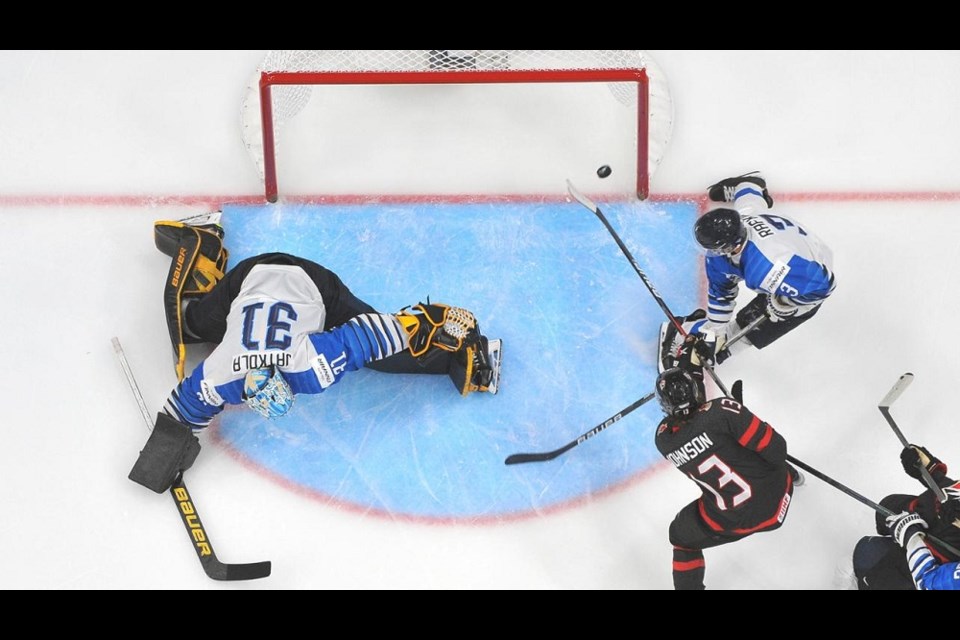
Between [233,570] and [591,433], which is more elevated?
[591,433]

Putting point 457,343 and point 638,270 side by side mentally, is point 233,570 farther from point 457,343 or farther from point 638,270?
point 638,270

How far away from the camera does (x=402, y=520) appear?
447 centimetres

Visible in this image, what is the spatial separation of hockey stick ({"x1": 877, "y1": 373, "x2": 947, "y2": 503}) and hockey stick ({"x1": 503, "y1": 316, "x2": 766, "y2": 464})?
0.59 metres

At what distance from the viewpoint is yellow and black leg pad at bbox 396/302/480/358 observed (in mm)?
4223

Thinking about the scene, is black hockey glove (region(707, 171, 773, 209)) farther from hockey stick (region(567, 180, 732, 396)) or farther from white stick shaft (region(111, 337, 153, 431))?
white stick shaft (region(111, 337, 153, 431))

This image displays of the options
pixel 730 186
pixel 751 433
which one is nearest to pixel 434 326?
pixel 751 433

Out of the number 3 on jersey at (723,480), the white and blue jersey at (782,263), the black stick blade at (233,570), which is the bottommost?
the black stick blade at (233,570)

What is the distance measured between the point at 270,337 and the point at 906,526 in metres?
2.32

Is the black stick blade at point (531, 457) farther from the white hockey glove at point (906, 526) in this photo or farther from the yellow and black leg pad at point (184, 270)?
the yellow and black leg pad at point (184, 270)

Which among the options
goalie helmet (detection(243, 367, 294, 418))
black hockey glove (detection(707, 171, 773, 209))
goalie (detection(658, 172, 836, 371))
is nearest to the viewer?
goalie helmet (detection(243, 367, 294, 418))

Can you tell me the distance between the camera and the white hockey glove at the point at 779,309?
4.22m

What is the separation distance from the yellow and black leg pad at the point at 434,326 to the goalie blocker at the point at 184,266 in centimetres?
84

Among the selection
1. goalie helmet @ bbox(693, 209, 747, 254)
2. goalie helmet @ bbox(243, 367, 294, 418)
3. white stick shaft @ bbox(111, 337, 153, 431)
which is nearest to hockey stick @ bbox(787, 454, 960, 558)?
goalie helmet @ bbox(693, 209, 747, 254)

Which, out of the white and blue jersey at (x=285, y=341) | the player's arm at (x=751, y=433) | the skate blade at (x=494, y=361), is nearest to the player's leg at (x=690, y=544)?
the player's arm at (x=751, y=433)
